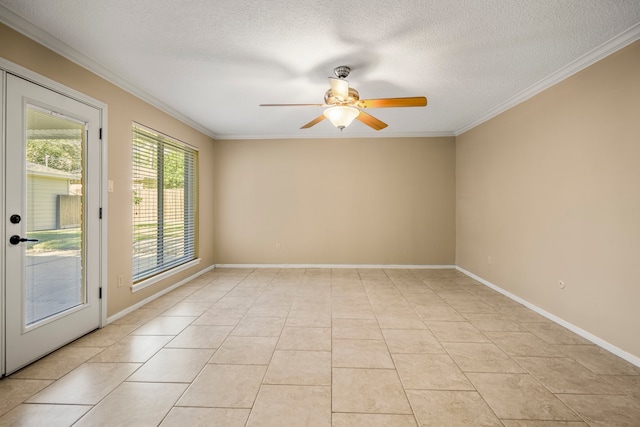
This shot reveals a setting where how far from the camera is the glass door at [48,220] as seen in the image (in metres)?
1.94

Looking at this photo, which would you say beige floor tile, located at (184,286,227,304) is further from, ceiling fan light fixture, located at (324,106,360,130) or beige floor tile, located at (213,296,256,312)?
ceiling fan light fixture, located at (324,106,360,130)

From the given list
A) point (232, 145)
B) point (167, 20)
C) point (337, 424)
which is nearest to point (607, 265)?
point (337, 424)

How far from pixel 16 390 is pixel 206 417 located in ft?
4.31

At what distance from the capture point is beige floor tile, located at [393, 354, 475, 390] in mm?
1846

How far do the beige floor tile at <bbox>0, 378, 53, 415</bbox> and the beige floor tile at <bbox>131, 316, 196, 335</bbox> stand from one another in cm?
76

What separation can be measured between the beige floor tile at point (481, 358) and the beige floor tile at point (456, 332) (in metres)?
0.09

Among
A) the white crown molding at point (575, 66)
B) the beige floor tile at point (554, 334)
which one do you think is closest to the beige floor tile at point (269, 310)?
the beige floor tile at point (554, 334)

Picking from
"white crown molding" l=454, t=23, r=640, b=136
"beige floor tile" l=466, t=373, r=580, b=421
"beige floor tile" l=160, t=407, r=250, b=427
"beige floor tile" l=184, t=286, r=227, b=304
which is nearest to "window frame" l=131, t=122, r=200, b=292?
"beige floor tile" l=184, t=286, r=227, b=304

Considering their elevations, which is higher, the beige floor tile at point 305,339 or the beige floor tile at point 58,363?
the beige floor tile at point 305,339

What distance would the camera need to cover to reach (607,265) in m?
2.34

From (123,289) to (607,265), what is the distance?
4.62 metres

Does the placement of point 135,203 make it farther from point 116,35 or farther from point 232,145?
point 232,145

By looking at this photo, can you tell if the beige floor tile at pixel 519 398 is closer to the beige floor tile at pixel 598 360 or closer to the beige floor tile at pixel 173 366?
the beige floor tile at pixel 598 360

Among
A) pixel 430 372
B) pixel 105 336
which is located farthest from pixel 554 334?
pixel 105 336
